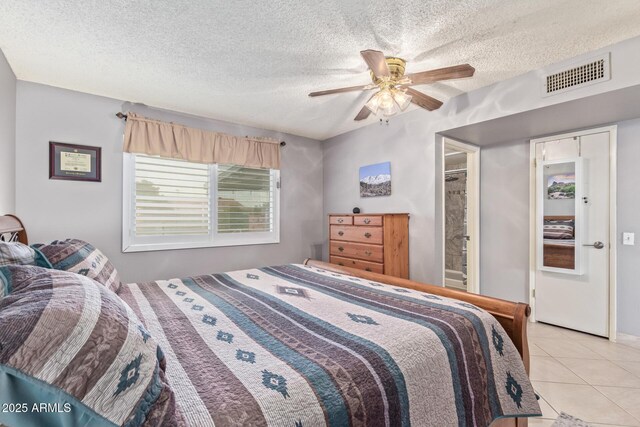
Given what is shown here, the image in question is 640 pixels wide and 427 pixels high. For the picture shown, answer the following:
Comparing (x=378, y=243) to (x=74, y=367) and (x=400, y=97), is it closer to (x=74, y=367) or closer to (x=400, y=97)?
(x=400, y=97)

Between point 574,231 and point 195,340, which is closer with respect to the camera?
point 195,340

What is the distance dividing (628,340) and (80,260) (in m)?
4.55

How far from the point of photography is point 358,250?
346cm

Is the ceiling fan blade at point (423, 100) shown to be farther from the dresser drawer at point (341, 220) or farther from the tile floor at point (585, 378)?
the tile floor at point (585, 378)

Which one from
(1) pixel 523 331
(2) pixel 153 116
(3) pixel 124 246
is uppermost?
(2) pixel 153 116

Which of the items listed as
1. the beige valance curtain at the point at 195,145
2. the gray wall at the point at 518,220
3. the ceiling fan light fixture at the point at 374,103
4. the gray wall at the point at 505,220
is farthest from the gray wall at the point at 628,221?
the beige valance curtain at the point at 195,145

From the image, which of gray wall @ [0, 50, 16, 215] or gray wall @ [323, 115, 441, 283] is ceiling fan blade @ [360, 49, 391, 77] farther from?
gray wall @ [0, 50, 16, 215]

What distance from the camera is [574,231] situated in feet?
10.1

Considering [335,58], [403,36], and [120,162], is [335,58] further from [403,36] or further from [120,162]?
[120,162]

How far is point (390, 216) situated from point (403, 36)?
71.2 inches

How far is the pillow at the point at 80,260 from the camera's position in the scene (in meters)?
1.57

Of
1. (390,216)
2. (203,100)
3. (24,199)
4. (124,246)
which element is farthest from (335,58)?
(24,199)

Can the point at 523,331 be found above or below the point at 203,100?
below

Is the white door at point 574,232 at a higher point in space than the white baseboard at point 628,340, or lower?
higher
